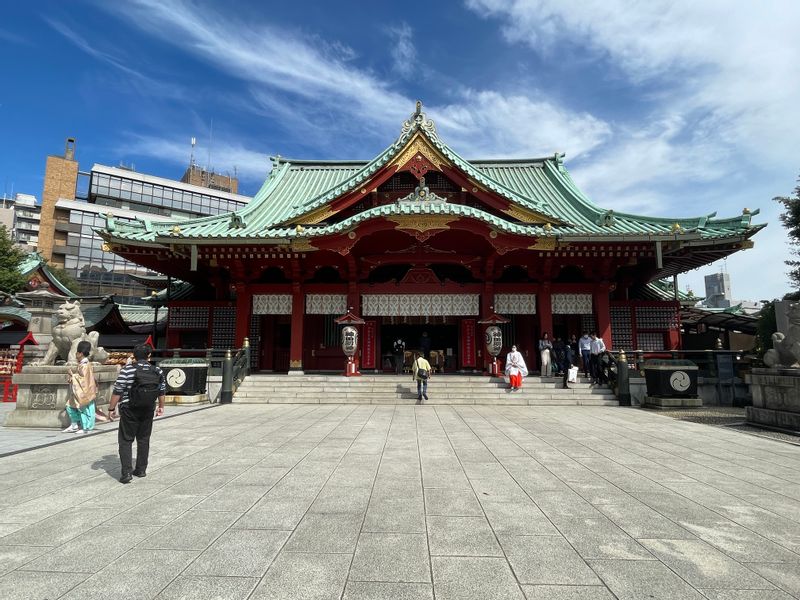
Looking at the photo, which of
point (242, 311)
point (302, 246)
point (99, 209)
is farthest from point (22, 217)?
point (302, 246)

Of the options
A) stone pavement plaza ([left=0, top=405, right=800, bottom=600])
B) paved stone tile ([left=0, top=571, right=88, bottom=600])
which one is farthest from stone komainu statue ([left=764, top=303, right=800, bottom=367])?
paved stone tile ([left=0, top=571, right=88, bottom=600])

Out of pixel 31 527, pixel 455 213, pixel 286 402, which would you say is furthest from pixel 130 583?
pixel 455 213

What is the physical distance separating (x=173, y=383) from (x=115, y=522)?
35.5 feet

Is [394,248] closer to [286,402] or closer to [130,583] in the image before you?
[286,402]

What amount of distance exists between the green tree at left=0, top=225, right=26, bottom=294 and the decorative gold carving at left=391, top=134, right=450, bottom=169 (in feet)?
81.1

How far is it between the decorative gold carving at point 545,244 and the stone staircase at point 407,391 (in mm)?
4791

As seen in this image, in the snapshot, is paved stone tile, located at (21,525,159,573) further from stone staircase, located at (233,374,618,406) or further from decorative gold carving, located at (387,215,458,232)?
decorative gold carving, located at (387,215,458,232)

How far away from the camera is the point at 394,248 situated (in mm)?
17469

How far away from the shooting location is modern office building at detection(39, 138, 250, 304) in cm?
5062

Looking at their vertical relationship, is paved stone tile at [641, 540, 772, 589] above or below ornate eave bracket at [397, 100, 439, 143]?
below

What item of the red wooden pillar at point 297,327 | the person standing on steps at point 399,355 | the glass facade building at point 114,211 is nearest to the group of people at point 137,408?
the red wooden pillar at point 297,327

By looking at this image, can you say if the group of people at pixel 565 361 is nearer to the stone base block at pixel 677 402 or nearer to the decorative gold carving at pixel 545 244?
the stone base block at pixel 677 402

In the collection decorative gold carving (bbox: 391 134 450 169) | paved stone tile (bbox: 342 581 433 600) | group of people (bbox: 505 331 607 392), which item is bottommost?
paved stone tile (bbox: 342 581 433 600)

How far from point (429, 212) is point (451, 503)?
11.8m
